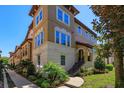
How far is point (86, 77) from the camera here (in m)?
5.98

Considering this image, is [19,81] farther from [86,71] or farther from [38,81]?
[86,71]

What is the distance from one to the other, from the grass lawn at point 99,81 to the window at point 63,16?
168 centimetres

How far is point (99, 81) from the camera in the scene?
19.1 ft

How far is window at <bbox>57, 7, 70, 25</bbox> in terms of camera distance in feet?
19.9

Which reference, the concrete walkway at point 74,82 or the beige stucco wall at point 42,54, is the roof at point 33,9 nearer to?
the beige stucco wall at point 42,54

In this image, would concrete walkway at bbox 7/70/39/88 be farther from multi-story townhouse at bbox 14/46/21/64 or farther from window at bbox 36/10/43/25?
window at bbox 36/10/43/25

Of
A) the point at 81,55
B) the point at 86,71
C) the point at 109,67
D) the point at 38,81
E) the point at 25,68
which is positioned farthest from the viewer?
the point at 81,55

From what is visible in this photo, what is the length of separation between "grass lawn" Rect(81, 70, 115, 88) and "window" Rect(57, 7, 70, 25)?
168 cm

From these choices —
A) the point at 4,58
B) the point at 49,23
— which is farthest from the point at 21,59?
the point at 49,23

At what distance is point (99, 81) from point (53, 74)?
1255 mm

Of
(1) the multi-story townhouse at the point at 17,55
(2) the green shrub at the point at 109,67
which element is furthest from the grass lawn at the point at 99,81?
(1) the multi-story townhouse at the point at 17,55

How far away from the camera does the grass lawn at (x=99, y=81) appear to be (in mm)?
5754

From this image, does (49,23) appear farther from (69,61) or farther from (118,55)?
(118,55)

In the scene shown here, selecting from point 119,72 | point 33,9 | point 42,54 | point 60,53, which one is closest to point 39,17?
point 33,9
